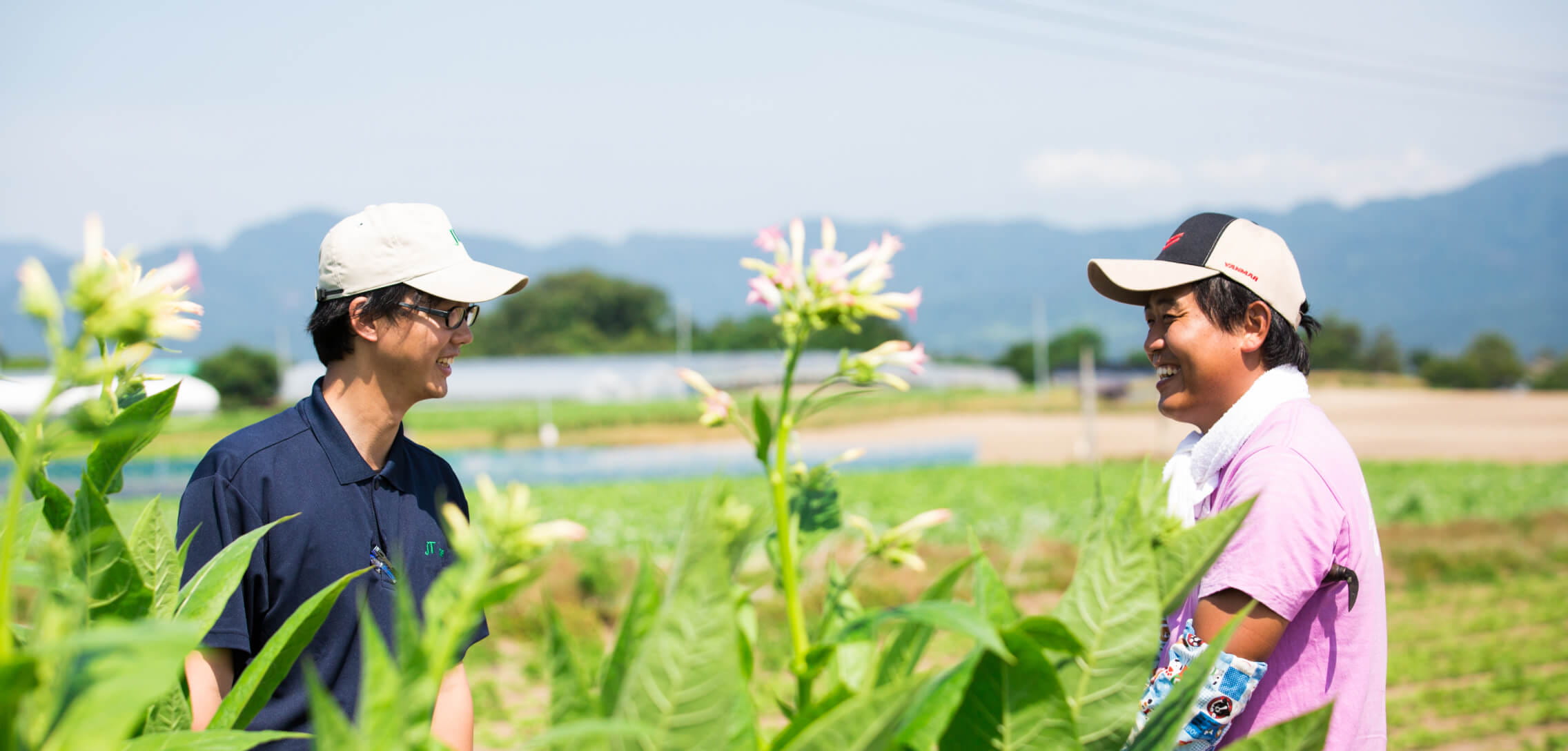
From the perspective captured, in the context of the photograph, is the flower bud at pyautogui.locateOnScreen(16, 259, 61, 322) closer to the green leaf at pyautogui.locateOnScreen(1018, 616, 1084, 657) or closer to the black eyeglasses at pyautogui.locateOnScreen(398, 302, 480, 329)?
the green leaf at pyautogui.locateOnScreen(1018, 616, 1084, 657)

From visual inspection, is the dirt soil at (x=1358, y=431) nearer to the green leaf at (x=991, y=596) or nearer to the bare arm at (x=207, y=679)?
the bare arm at (x=207, y=679)

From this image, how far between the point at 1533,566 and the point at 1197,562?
12.9 metres

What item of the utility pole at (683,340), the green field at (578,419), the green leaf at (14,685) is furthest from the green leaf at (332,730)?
the utility pole at (683,340)

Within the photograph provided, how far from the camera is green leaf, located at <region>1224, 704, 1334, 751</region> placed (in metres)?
0.75

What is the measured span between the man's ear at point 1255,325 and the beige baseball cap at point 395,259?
124 centimetres

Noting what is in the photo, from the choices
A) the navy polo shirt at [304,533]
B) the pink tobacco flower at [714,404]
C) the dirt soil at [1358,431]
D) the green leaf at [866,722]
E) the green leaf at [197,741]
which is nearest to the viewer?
the green leaf at [866,722]

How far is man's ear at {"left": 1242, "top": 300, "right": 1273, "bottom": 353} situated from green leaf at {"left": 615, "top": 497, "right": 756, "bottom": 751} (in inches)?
57.9

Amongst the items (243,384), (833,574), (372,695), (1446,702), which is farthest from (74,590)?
(243,384)

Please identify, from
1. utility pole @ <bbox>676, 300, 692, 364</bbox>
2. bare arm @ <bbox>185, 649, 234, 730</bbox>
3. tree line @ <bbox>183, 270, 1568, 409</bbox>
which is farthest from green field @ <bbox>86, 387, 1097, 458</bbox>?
bare arm @ <bbox>185, 649, 234, 730</bbox>

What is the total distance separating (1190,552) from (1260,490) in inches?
21.8

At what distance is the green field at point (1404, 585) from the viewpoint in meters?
6.66

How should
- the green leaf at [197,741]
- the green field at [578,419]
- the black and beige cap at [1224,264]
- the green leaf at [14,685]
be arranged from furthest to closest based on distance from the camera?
the green field at [578,419]
the black and beige cap at [1224,264]
the green leaf at [197,741]
the green leaf at [14,685]

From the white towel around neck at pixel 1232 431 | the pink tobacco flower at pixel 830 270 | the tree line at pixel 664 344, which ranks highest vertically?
the pink tobacco flower at pixel 830 270

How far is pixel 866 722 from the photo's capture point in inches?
26.0
